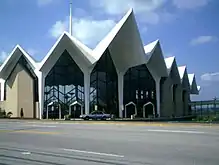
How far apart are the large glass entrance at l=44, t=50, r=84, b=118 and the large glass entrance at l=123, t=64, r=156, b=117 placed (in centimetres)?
872

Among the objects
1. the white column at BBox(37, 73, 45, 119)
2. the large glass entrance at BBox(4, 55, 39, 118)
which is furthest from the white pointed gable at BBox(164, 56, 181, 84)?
the large glass entrance at BBox(4, 55, 39, 118)

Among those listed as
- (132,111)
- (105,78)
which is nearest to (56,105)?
(105,78)

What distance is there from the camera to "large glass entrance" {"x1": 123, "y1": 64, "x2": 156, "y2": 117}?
56812 millimetres

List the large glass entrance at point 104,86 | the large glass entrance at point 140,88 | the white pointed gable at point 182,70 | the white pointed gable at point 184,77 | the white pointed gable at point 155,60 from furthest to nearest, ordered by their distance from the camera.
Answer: the white pointed gable at point 182,70, the white pointed gable at point 184,77, the white pointed gable at point 155,60, the large glass entrance at point 140,88, the large glass entrance at point 104,86

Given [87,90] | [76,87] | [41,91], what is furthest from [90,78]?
[41,91]

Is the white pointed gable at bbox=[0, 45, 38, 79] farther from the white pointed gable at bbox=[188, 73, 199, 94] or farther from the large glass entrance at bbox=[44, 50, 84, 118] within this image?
the white pointed gable at bbox=[188, 73, 199, 94]

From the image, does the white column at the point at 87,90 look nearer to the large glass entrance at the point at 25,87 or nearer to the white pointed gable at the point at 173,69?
the large glass entrance at the point at 25,87

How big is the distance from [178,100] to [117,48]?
21039 millimetres

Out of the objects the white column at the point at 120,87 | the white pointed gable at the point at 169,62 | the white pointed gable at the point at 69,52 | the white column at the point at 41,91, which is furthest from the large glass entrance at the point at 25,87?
the white pointed gable at the point at 169,62

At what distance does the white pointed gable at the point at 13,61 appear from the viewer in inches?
2153

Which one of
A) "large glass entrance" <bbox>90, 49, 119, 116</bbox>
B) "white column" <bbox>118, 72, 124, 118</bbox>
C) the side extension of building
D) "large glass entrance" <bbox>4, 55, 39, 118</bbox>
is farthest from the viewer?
"white column" <bbox>118, 72, 124, 118</bbox>

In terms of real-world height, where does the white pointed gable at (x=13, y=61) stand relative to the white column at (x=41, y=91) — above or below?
above

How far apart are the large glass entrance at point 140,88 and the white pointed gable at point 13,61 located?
51.2ft

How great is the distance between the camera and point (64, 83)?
51.8 metres
